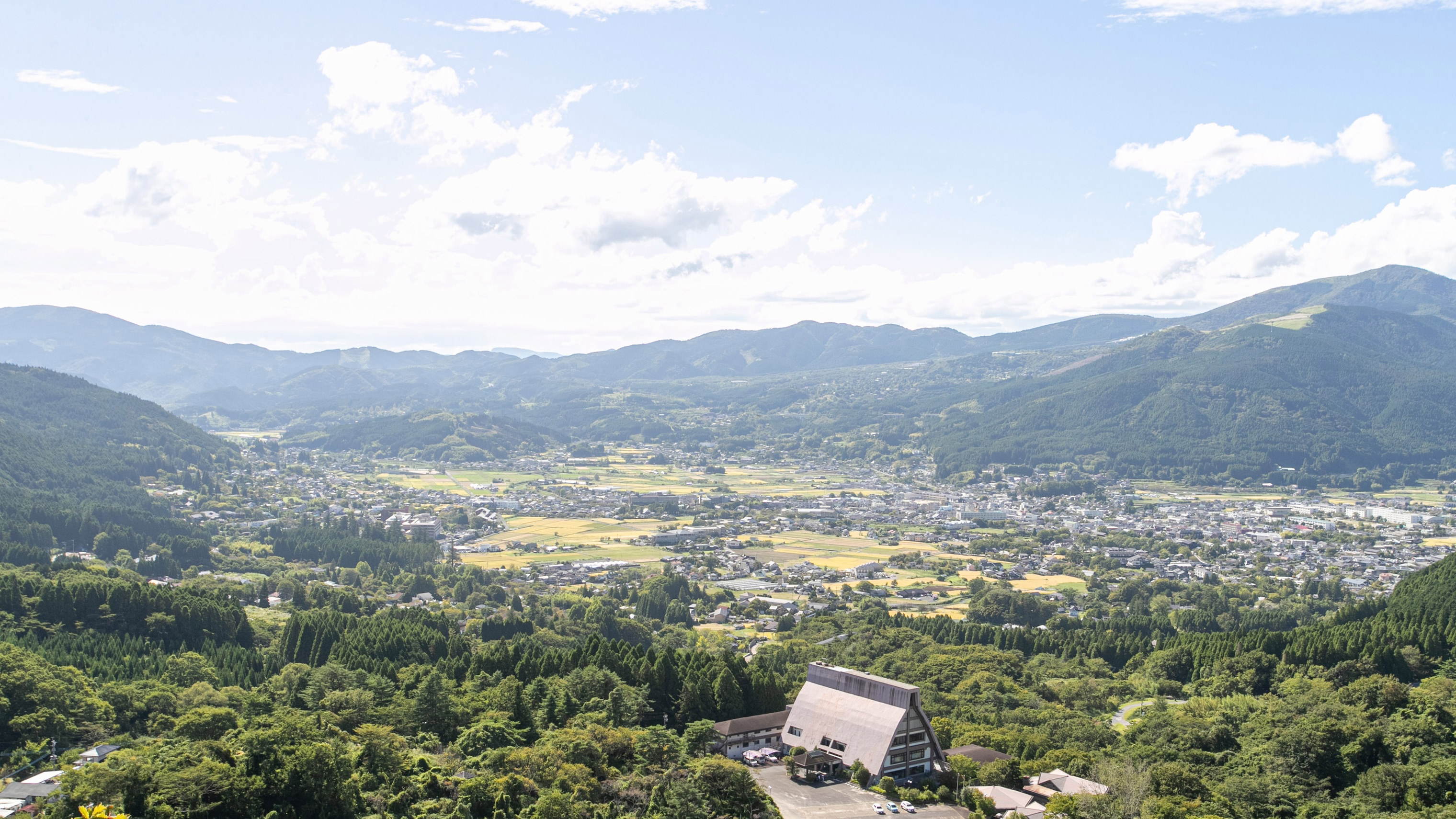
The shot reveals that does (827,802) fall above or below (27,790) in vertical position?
below

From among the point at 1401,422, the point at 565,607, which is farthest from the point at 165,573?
the point at 1401,422

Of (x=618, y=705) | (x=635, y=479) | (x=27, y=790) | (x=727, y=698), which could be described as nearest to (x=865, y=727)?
(x=727, y=698)

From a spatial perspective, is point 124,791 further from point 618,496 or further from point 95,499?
point 618,496

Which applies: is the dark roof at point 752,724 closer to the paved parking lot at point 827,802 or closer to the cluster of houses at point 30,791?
the paved parking lot at point 827,802

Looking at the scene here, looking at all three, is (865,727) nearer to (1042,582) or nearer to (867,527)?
(1042,582)

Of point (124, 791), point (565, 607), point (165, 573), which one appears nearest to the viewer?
point (124, 791)

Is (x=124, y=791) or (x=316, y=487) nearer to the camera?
(x=124, y=791)
